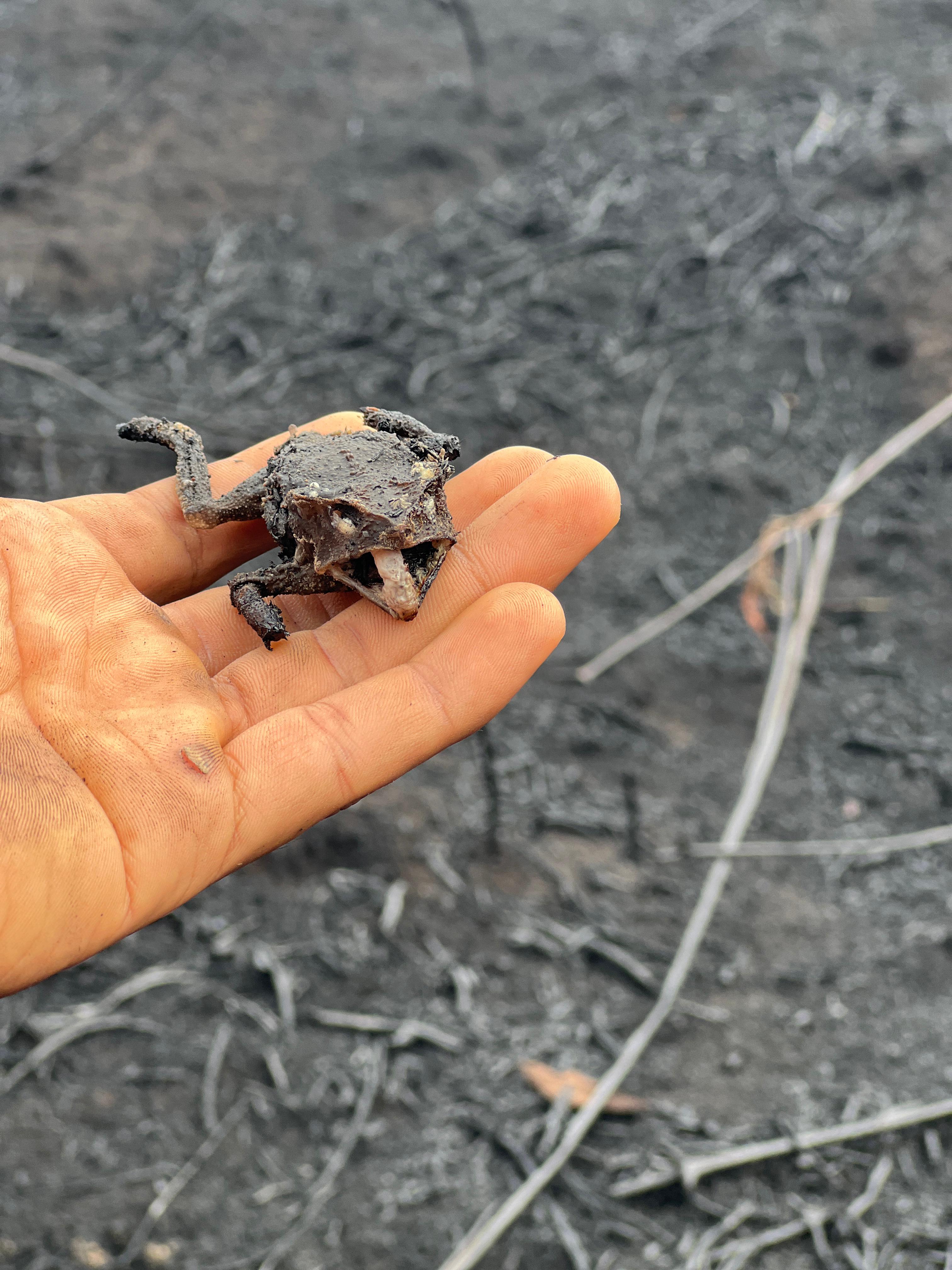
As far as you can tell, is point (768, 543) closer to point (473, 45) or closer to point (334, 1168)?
point (334, 1168)

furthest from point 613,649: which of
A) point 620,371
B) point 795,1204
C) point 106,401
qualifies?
point 106,401

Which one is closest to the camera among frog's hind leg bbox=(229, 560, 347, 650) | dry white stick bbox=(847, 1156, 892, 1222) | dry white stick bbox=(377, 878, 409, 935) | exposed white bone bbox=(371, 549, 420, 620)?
exposed white bone bbox=(371, 549, 420, 620)

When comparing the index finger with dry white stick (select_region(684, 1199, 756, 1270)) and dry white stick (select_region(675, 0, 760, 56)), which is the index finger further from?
dry white stick (select_region(675, 0, 760, 56))

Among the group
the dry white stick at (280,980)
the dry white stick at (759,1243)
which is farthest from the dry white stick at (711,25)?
the dry white stick at (759,1243)

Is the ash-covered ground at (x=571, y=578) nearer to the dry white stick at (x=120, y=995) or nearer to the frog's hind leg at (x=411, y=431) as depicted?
the dry white stick at (x=120, y=995)

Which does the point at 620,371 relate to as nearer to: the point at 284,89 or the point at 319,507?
the point at 319,507

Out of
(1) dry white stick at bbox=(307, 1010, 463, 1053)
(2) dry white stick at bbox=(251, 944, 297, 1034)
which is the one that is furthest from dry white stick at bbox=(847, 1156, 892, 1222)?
(2) dry white stick at bbox=(251, 944, 297, 1034)
